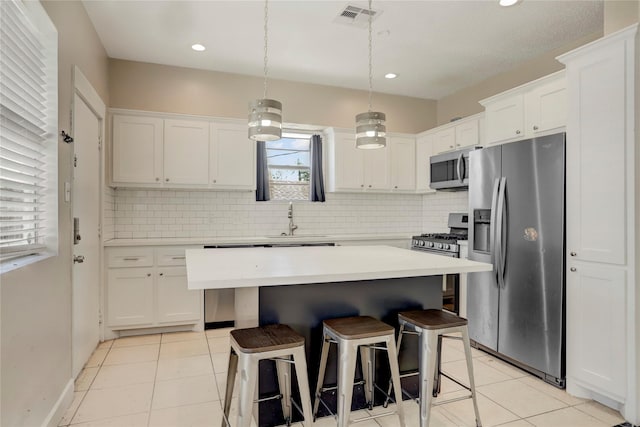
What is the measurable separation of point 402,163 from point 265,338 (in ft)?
12.4

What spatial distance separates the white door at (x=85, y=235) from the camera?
278 centimetres

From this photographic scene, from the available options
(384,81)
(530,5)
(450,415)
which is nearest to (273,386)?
(450,415)

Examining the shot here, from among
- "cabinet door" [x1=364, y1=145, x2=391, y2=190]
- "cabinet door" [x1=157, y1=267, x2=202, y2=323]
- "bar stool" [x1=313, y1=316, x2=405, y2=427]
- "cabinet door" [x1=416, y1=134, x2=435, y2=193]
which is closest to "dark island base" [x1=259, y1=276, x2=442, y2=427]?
"bar stool" [x1=313, y1=316, x2=405, y2=427]

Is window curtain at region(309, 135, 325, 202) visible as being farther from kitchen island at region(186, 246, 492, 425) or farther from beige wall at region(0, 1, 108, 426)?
beige wall at region(0, 1, 108, 426)

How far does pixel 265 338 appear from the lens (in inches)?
71.7

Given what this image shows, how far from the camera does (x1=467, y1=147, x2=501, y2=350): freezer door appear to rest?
10.5 feet

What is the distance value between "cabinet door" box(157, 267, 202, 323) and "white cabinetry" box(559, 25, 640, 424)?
333 centimetres

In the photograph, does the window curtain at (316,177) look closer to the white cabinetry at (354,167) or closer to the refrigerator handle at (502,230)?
the white cabinetry at (354,167)

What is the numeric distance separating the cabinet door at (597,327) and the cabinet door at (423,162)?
2.52 metres

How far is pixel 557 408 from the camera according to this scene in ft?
7.95

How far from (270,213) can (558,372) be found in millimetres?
3314

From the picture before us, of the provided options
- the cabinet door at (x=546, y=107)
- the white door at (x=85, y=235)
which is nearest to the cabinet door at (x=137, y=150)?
the white door at (x=85, y=235)

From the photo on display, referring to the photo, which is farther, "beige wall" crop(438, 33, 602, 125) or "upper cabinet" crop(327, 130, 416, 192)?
"upper cabinet" crop(327, 130, 416, 192)

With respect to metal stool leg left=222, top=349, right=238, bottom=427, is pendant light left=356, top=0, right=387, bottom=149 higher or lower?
higher
